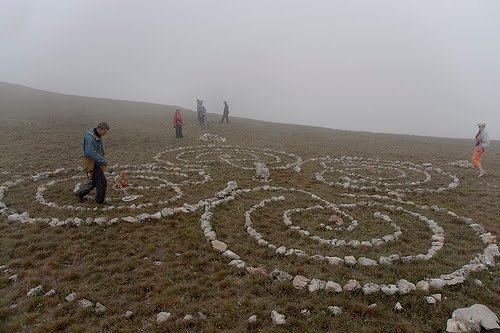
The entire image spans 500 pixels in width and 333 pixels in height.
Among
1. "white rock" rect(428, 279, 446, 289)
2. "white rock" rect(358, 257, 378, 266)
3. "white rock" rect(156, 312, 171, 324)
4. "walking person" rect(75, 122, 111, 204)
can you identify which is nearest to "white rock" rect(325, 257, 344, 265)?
"white rock" rect(358, 257, 378, 266)

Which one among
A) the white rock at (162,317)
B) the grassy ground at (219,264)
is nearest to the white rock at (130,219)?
the grassy ground at (219,264)

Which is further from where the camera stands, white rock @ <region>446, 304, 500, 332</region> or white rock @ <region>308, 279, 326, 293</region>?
white rock @ <region>308, 279, 326, 293</region>

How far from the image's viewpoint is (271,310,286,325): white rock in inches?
341

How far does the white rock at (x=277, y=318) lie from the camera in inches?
341

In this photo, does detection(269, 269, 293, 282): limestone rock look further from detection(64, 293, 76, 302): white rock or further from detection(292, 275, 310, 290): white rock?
detection(64, 293, 76, 302): white rock

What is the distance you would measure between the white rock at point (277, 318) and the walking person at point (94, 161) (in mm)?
10259

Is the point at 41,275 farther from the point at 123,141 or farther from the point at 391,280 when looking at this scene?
the point at 123,141

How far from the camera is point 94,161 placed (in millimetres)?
15820

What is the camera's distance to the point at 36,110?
5484 cm

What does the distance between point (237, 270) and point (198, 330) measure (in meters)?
2.69

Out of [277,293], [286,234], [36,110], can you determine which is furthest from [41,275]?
[36,110]

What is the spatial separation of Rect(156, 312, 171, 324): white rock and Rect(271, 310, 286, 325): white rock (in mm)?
2483

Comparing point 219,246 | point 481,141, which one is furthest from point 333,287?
point 481,141

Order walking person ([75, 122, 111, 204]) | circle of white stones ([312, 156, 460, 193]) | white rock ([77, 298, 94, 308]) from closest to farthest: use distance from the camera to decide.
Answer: white rock ([77, 298, 94, 308]) → walking person ([75, 122, 111, 204]) → circle of white stones ([312, 156, 460, 193])
